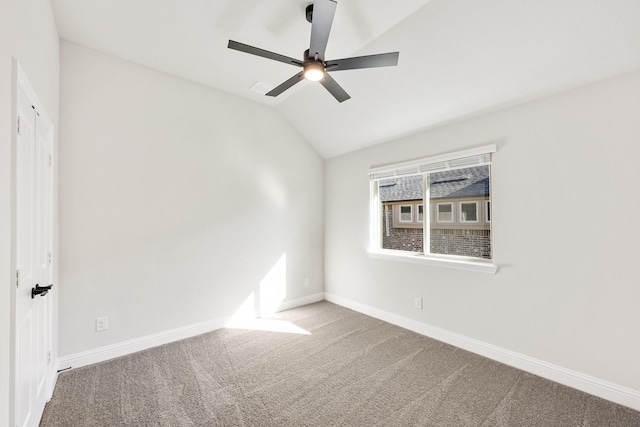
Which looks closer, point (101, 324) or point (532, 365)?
point (532, 365)

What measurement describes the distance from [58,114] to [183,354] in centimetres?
250

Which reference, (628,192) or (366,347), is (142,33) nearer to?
(366,347)

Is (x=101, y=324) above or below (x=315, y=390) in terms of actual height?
above

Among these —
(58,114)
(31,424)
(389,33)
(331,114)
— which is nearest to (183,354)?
(31,424)

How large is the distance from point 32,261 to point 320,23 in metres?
2.25

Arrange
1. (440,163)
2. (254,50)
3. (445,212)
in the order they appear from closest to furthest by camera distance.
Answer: (254,50), (440,163), (445,212)

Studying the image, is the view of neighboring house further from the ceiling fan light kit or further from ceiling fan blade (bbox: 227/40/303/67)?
ceiling fan blade (bbox: 227/40/303/67)

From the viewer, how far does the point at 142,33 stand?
2463 millimetres

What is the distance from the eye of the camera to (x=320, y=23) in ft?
5.58

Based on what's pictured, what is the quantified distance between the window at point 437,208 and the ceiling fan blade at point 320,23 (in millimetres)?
1882

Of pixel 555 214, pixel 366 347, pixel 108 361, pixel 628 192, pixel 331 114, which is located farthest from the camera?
pixel 331 114

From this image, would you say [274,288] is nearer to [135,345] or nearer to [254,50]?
[135,345]

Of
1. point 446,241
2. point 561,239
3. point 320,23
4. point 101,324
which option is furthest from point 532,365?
point 101,324

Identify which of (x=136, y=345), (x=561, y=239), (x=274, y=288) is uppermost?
(x=561, y=239)
